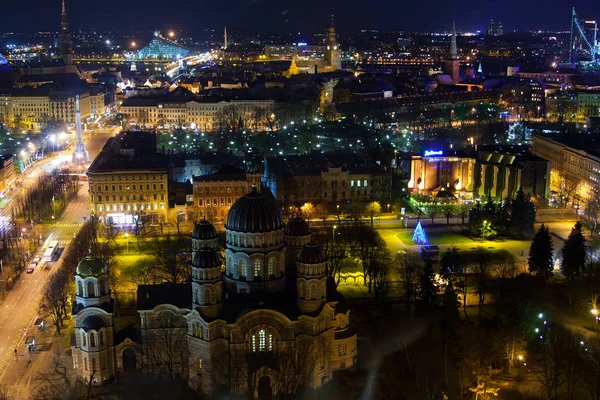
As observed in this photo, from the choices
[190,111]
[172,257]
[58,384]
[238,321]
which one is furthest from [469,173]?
[190,111]

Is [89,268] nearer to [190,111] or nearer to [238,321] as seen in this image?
[238,321]

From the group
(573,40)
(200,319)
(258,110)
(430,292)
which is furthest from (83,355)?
(573,40)

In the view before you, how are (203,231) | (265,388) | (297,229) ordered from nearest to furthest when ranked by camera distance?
(265,388) → (203,231) → (297,229)

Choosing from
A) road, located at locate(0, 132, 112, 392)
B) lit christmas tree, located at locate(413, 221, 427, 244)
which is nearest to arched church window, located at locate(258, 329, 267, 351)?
road, located at locate(0, 132, 112, 392)

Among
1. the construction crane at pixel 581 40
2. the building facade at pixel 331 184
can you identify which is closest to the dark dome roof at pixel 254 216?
the building facade at pixel 331 184

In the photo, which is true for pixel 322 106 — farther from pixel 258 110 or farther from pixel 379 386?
pixel 379 386
